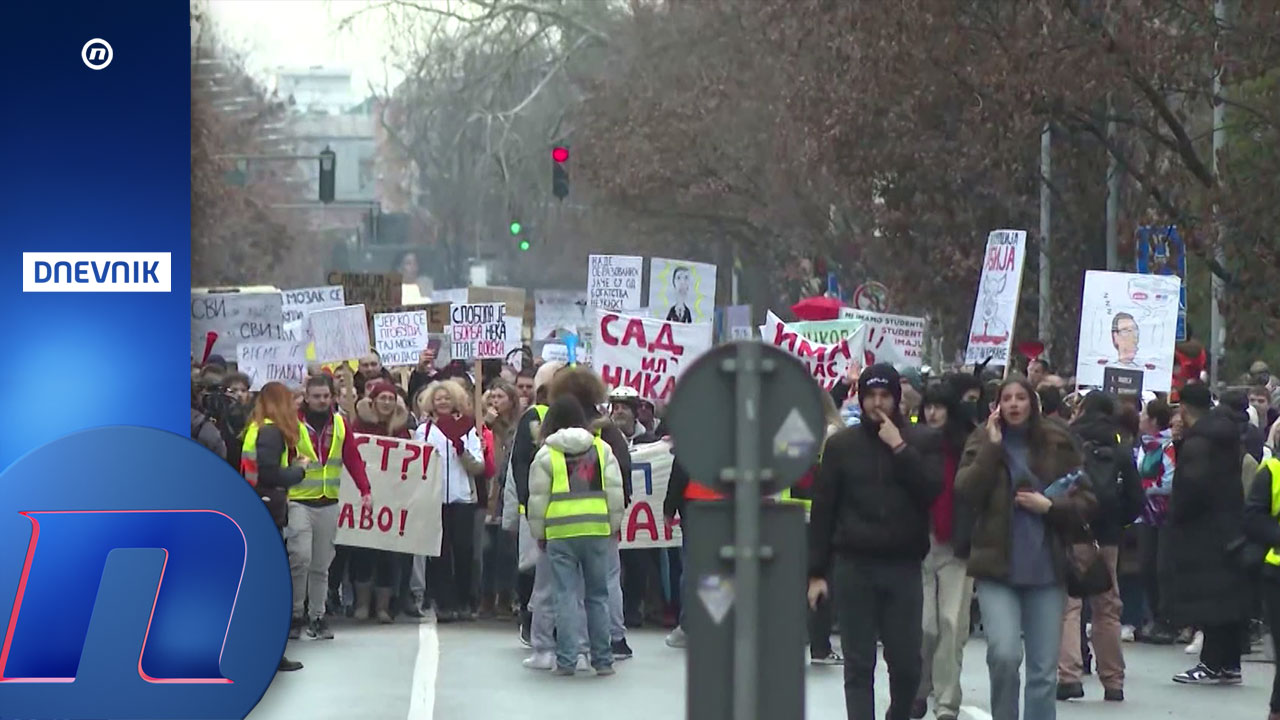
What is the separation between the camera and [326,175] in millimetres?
42094

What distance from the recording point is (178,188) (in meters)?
8.11

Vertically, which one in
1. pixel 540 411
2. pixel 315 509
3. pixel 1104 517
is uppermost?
pixel 540 411

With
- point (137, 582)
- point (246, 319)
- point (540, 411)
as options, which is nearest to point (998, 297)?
point (540, 411)

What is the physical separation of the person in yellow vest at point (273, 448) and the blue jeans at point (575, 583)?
185 cm

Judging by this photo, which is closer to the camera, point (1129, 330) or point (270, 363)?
point (1129, 330)

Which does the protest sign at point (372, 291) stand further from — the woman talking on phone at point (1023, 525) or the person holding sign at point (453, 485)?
the woman talking on phone at point (1023, 525)

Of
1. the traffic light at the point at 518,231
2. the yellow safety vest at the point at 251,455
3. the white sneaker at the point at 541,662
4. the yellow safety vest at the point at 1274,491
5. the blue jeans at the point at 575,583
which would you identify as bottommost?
the white sneaker at the point at 541,662

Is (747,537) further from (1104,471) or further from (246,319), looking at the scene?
(246,319)

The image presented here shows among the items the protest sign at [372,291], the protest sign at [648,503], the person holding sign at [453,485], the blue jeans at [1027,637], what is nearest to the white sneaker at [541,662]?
the protest sign at [648,503]

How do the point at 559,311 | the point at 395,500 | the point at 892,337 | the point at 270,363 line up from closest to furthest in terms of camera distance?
the point at 395,500
the point at 892,337
the point at 270,363
the point at 559,311

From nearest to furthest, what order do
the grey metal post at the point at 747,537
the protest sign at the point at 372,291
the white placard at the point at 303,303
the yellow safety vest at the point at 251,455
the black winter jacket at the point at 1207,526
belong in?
the grey metal post at the point at 747,537, the black winter jacket at the point at 1207,526, the yellow safety vest at the point at 251,455, the white placard at the point at 303,303, the protest sign at the point at 372,291

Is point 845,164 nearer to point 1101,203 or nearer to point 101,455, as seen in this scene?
point 1101,203

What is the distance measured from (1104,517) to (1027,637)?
10.8 ft

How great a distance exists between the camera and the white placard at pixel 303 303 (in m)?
28.6
